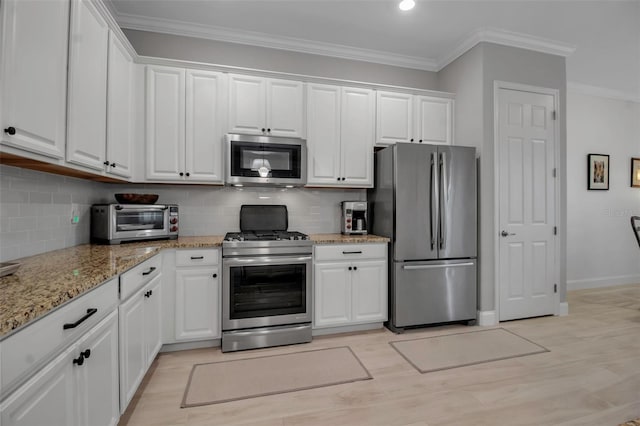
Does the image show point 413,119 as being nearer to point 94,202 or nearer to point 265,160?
point 265,160

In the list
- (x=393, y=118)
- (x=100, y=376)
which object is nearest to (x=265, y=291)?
(x=100, y=376)

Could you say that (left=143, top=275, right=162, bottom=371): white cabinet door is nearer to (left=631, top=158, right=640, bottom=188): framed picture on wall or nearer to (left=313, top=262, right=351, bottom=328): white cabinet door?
(left=313, top=262, right=351, bottom=328): white cabinet door

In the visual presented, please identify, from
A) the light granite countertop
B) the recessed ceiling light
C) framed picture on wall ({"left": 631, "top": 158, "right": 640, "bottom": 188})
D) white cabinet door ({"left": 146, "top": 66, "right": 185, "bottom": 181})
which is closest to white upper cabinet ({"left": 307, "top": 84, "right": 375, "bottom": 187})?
the recessed ceiling light

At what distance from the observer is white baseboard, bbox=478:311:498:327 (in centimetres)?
324

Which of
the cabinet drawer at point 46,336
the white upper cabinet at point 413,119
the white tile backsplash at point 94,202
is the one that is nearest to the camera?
the cabinet drawer at point 46,336

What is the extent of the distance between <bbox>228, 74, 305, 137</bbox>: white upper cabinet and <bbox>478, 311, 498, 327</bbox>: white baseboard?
2634mm

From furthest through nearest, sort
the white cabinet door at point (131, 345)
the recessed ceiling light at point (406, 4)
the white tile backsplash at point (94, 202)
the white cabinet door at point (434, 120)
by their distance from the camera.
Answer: the white cabinet door at point (434, 120)
the recessed ceiling light at point (406, 4)
the white tile backsplash at point (94, 202)
the white cabinet door at point (131, 345)

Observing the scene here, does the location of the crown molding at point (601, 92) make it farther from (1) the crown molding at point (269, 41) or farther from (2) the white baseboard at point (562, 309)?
(2) the white baseboard at point (562, 309)

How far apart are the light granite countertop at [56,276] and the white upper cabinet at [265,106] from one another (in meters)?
1.39

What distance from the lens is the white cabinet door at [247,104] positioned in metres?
2.96

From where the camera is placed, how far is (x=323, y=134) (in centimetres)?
320

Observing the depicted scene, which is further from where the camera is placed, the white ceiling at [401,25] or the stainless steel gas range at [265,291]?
the white ceiling at [401,25]

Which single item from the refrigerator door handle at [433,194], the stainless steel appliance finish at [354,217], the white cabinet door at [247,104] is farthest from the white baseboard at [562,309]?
the white cabinet door at [247,104]

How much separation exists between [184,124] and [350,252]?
193 cm
